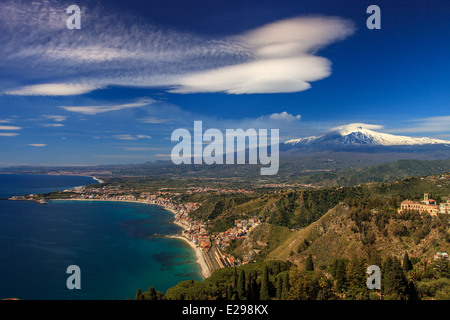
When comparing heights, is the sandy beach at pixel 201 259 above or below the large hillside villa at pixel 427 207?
below

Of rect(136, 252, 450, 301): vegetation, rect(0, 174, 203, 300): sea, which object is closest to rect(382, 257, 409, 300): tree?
rect(136, 252, 450, 301): vegetation

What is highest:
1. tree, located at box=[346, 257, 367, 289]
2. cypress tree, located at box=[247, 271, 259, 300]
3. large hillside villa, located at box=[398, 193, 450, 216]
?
large hillside villa, located at box=[398, 193, 450, 216]

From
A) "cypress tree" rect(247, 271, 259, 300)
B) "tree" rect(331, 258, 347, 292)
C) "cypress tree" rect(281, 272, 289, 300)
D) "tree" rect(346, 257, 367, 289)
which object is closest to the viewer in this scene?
"cypress tree" rect(281, 272, 289, 300)

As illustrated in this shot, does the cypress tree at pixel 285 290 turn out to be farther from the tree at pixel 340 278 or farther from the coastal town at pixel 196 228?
the coastal town at pixel 196 228

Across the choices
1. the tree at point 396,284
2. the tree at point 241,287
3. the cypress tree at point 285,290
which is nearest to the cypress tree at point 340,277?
the tree at point 396,284

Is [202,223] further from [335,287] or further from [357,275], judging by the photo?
[357,275]

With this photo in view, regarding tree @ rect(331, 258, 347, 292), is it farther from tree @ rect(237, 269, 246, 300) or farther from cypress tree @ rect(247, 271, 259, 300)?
tree @ rect(237, 269, 246, 300)

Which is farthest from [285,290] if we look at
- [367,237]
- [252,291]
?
[367,237]
